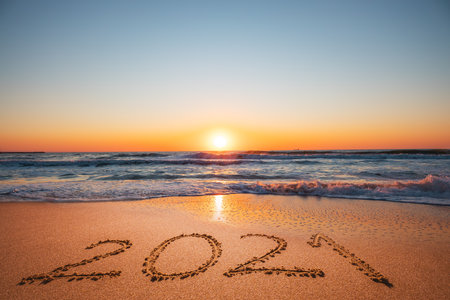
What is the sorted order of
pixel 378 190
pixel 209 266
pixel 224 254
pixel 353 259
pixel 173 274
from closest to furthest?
pixel 173 274 → pixel 209 266 → pixel 353 259 → pixel 224 254 → pixel 378 190

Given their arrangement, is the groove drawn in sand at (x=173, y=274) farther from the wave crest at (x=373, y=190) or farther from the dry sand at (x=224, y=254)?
the wave crest at (x=373, y=190)

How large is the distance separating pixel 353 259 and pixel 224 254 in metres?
1.70

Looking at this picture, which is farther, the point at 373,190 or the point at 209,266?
the point at 373,190

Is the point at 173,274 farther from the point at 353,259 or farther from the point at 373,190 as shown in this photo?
the point at 373,190

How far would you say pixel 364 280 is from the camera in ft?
7.69

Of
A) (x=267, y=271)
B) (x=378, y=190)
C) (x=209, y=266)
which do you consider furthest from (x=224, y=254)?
(x=378, y=190)

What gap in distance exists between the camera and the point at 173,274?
2467 millimetres

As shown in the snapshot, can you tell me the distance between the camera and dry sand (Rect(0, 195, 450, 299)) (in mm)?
2234

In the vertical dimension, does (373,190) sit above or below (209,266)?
above

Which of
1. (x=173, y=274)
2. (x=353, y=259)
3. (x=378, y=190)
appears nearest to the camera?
(x=173, y=274)

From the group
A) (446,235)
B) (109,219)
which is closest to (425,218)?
(446,235)

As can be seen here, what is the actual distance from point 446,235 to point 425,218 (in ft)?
3.24

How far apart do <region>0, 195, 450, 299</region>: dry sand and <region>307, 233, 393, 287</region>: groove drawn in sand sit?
13 mm

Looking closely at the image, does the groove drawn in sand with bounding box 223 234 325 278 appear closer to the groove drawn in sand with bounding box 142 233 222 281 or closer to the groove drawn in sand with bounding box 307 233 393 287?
the groove drawn in sand with bounding box 142 233 222 281
